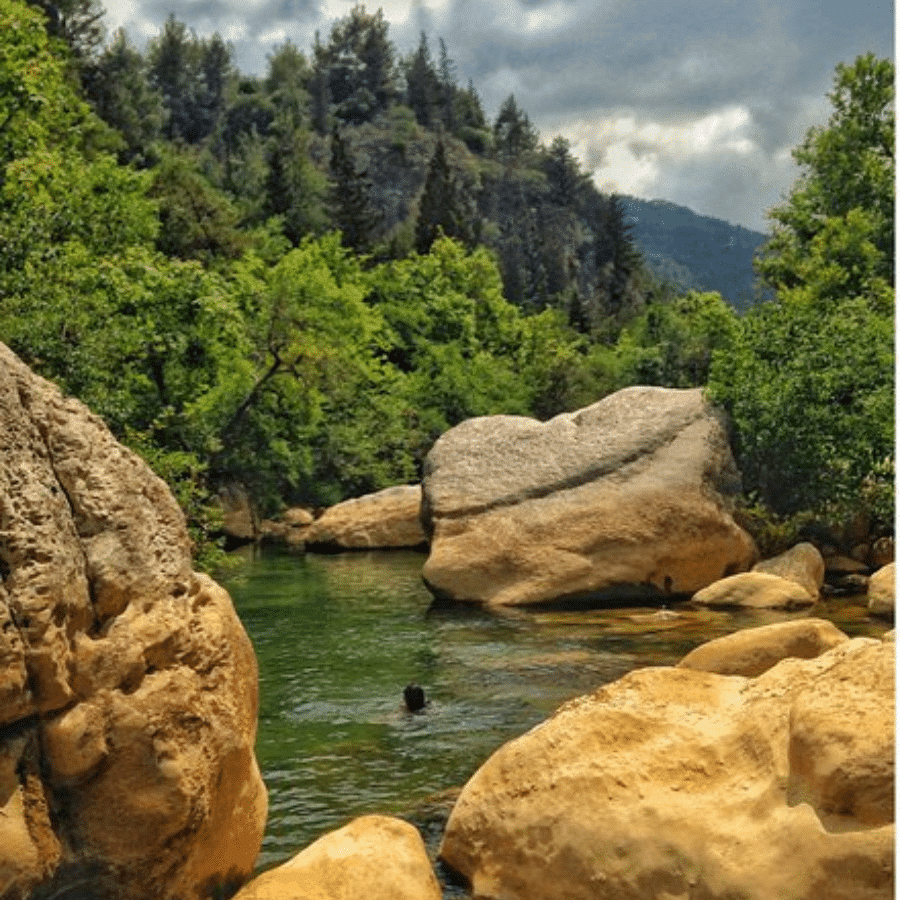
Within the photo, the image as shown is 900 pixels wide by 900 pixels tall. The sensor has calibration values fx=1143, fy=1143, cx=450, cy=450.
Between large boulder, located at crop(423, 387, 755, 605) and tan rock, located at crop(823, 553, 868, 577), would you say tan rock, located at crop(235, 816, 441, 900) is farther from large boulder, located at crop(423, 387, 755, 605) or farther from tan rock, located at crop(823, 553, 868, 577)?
tan rock, located at crop(823, 553, 868, 577)

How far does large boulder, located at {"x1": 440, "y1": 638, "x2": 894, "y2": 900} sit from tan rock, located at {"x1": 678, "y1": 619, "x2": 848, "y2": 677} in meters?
4.97

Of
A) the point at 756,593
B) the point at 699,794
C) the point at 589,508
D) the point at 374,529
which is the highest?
the point at 589,508

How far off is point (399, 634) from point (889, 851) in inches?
566

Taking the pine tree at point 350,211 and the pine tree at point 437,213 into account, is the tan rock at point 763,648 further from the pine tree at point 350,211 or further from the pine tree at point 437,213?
the pine tree at point 437,213

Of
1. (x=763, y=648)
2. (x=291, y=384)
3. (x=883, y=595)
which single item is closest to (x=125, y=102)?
(x=291, y=384)

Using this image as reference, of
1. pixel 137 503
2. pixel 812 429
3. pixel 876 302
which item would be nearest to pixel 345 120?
pixel 876 302

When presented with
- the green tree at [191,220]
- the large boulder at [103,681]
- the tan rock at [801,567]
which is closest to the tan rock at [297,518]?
the green tree at [191,220]

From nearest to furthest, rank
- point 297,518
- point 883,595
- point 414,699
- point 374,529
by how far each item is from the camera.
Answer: point 414,699
point 883,595
point 374,529
point 297,518

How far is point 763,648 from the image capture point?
13.9 m

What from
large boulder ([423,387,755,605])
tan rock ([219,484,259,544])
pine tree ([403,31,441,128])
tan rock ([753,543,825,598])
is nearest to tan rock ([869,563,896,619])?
tan rock ([753,543,825,598])

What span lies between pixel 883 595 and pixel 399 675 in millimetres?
9160

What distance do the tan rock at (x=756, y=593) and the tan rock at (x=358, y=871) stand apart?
1409cm

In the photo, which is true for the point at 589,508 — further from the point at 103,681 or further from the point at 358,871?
the point at 103,681

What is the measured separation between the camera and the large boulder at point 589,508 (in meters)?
22.7
